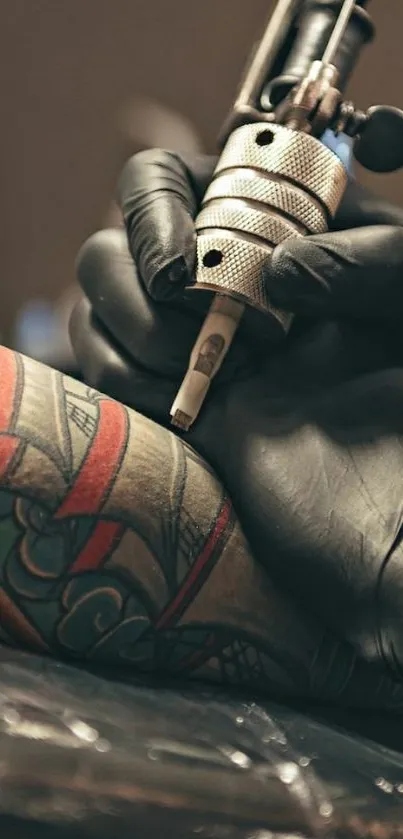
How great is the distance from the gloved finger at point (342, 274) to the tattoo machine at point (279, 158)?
0.04 feet

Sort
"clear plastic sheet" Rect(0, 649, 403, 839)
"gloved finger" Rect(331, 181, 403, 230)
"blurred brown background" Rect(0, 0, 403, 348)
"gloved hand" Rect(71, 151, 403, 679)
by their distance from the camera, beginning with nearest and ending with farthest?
"clear plastic sheet" Rect(0, 649, 403, 839) < "gloved hand" Rect(71, 151, 403, 679) < "gloved finger" Rect(331, 181, 403, 230) < "blurred brown background" Rect(0, 0, 403, 348)

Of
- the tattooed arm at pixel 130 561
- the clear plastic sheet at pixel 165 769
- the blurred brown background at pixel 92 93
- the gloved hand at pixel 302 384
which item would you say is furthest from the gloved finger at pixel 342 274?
the blurred brown background at pixel 92 93

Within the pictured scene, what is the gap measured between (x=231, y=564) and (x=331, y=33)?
1.13 ft

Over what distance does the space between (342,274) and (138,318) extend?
0.12 meters

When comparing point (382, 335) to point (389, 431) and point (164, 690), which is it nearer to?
point (389, 431)

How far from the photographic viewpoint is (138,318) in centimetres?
52

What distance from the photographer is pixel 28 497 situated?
0.42 metres

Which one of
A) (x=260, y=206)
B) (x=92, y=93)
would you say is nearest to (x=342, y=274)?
(x=260, y=206)

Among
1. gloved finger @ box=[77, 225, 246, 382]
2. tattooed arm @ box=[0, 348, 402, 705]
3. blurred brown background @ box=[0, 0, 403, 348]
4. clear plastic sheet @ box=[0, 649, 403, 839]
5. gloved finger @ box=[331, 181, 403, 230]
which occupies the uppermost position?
blurred brown background @ box=[0, 0, 403, 348]

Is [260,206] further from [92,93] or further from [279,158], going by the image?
[92,93]

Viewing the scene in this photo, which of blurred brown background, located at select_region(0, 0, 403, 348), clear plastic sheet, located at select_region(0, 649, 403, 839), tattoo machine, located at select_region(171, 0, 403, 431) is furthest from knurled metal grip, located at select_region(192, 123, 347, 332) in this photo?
blurred brown background, located at select_region(0, 0, 403, 348)

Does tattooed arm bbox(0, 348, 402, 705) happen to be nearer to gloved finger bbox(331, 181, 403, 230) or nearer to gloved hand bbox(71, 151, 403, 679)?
gloved hand bbox(71, 151, 403, 679)

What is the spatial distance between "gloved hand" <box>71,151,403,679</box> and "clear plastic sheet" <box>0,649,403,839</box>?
0.23 ft

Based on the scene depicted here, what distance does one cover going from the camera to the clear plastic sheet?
1.10 ft
